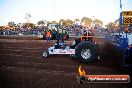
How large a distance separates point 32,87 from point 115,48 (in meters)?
8.44

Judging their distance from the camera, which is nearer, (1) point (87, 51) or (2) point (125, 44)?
(1) point (87, 51)

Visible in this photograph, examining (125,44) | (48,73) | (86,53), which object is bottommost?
(48,73)

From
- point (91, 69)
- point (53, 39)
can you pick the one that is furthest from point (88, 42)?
point (53, 39)

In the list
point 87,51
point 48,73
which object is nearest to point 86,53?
point 87,51

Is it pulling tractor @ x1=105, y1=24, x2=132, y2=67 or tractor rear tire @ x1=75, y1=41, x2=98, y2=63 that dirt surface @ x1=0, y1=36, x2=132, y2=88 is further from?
pulling tractor @ x1=105, y1=24, x2=132, y2=67

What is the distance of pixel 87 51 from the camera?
991 centimetres

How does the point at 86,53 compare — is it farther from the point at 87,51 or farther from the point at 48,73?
the point at 48,73

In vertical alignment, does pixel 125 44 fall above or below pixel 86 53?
above

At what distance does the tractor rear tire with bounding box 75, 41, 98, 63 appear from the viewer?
9.85 metres

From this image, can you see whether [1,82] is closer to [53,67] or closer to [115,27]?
[53,67]

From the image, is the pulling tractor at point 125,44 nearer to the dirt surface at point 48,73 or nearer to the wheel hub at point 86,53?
the dirt surface at point 48,73

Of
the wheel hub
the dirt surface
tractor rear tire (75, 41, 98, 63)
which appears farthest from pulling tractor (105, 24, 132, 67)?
the wheel hub

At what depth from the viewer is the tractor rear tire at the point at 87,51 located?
985 centimetres

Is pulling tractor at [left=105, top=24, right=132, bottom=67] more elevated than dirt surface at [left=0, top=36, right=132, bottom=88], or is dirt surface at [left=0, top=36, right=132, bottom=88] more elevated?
pulling tractor at [left=105, top=24, right=132, bottom=67]
